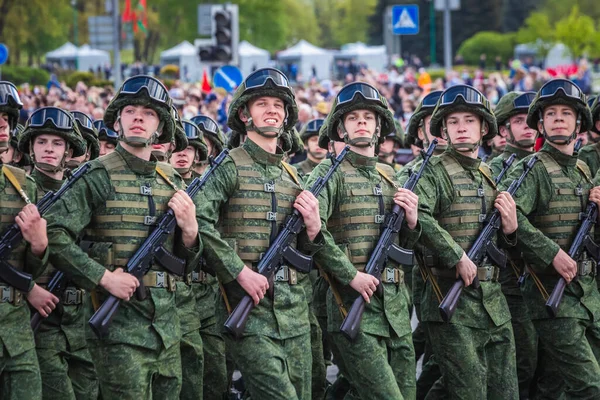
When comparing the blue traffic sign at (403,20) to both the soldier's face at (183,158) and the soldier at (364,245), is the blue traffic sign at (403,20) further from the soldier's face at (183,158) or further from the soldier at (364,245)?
the soldier at (364,245)

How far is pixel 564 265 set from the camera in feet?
27.8

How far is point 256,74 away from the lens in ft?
25.3

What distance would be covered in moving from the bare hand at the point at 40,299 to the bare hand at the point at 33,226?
19.3 inches

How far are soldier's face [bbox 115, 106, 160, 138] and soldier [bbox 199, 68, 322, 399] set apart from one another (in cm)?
48

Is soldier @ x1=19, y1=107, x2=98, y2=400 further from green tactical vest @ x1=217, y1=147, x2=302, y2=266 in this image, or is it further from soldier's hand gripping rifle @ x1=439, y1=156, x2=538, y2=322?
soldier's hand gripping rifle @ x1=439, y1=156, x2=538, y2=322

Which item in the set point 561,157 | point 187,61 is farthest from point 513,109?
point 187,61

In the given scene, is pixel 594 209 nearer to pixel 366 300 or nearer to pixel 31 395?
pixel 366 300

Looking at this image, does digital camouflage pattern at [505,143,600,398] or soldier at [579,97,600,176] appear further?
soldier at [579,97,600,176]

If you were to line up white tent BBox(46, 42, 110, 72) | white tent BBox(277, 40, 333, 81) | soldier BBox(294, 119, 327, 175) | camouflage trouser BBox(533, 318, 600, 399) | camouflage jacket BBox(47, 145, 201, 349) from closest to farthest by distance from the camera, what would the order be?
camouflage jacket BBox(47, 145, 201, 349), camouflage trouser BBox(533, 318, 600, 399), soldier BBox(294, 119, 327, 175), white tent BBox(46, 42, 110, 72), white tent BBox(277, 40, 333, 81)

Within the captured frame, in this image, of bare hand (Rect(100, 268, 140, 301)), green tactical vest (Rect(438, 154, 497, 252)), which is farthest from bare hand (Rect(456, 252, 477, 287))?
bare hand (Rect(100, 268, 140, 301))

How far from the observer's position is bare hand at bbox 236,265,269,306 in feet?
23.3

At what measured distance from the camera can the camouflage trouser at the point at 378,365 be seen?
7.44m

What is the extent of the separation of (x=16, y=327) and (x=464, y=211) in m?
3.19

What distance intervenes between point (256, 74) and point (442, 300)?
6.53 ft
